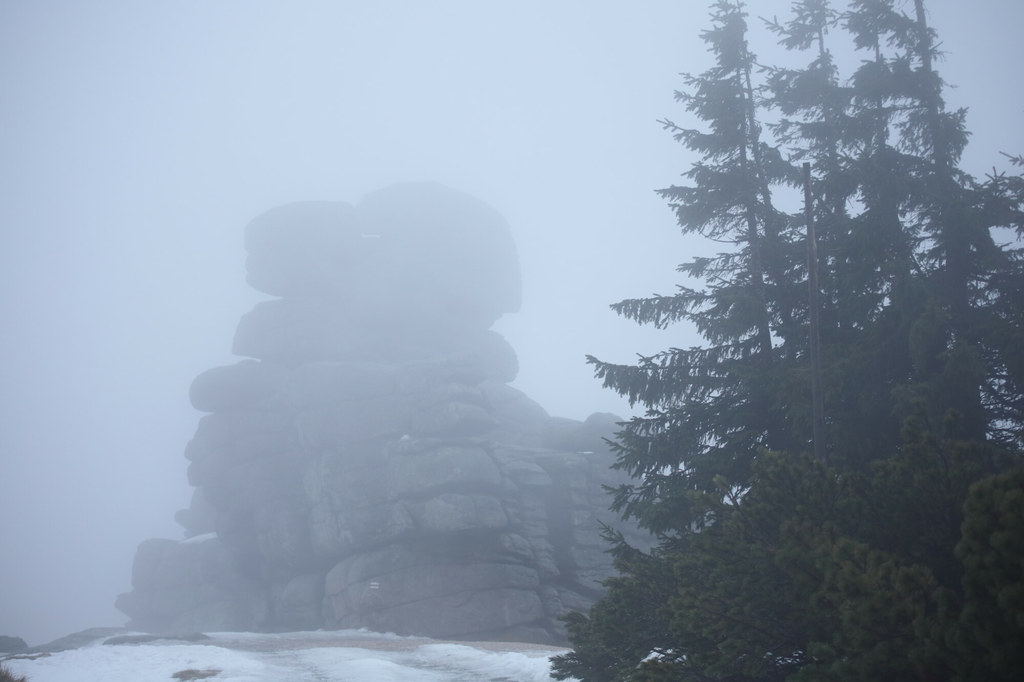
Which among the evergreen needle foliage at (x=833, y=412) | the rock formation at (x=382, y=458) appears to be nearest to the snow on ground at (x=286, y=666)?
the evergreen needle foliage at (x=833, y=412)

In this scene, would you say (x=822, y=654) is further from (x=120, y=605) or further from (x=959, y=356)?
(x=120, y=605)

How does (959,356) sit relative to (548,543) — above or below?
above

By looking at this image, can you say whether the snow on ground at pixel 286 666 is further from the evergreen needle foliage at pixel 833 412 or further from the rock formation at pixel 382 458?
the rock formation at pixel 382 458

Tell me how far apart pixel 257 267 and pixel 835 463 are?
61.7 m

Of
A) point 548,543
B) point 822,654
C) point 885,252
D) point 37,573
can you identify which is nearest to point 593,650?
point 822,654

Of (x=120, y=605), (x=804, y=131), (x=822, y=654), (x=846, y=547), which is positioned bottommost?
(x=120, y=605)

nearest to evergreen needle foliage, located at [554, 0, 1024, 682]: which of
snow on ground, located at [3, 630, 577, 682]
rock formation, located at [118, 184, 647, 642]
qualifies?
snow on ground, located at [3, 630, 577, 682]

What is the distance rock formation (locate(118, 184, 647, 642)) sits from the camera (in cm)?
3947

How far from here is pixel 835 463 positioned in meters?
11.8

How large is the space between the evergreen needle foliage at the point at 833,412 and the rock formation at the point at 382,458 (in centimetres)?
2372

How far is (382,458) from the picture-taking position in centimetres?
4559


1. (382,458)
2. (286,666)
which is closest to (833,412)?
(286,666)

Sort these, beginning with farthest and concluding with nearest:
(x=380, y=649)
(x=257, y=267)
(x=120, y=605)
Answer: (x=257, y=267) → (x=120, y=605) → (x=380, y=649)

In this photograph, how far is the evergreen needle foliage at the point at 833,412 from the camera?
6.08 meters
